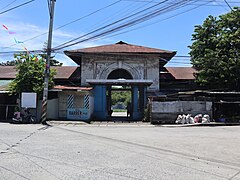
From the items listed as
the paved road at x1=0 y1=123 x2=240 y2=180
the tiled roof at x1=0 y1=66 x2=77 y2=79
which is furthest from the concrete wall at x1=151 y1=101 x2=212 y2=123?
the paved road at x1=0 y1=123 x2=240 y2=180

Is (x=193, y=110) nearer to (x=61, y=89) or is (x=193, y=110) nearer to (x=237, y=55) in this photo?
(x=237, y=55)

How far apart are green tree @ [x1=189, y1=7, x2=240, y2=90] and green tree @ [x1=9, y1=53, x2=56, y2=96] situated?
1439 cm

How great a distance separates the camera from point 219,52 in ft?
88.2

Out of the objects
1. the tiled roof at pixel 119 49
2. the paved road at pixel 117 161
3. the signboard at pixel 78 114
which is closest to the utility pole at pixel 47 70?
the signboard at pixel 78 114

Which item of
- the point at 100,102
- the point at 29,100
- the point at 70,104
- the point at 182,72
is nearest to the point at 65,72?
the point at 100,102

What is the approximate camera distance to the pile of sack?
883 inches

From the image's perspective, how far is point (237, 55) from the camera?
26672 mm

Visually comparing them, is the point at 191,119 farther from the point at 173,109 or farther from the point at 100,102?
the point at 100,102

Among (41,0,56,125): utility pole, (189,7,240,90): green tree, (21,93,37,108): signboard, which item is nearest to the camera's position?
(41,0,56,125): utility pole

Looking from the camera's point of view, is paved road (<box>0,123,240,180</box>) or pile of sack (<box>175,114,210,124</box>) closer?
paved road (<box>0,123,240,180</box>)

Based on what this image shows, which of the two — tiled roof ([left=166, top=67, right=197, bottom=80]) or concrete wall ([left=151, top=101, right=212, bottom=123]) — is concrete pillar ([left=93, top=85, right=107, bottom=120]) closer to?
concrete wall ([left=151, top=101, right=212, bottom=123])

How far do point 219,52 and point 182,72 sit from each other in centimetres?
762

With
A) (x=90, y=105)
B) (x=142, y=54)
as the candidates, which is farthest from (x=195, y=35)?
(x=90, y=105)

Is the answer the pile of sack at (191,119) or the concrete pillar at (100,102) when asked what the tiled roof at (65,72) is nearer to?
the concrete pillar at (100,102)
